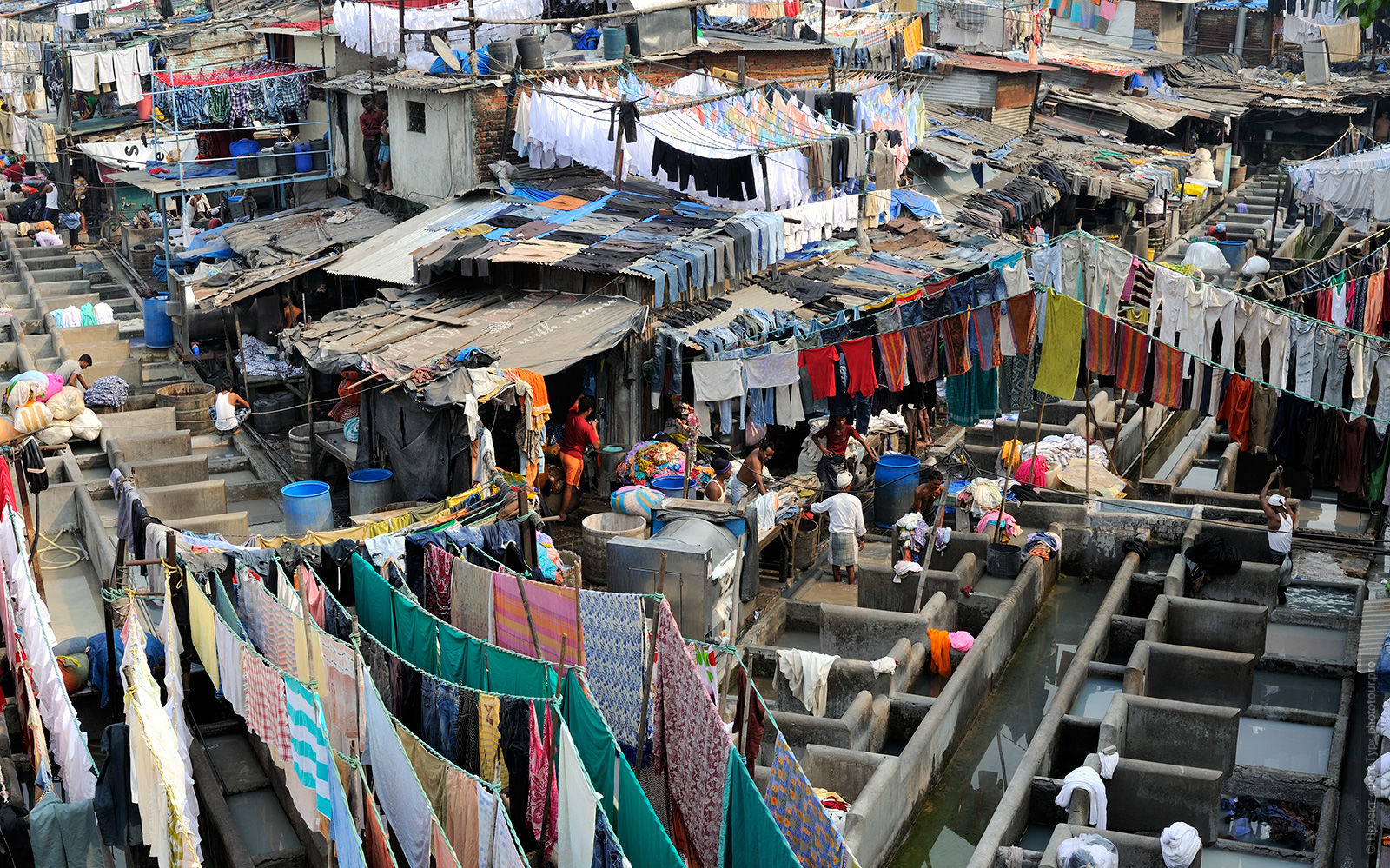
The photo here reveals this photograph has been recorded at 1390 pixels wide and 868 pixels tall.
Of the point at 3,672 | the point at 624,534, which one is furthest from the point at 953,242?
the point at 3,672

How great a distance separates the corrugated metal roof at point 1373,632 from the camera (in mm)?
11438

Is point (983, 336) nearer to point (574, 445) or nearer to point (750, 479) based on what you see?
point (750, 479)

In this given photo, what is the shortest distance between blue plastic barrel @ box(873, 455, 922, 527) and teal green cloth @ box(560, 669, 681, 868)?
8147 millimetres

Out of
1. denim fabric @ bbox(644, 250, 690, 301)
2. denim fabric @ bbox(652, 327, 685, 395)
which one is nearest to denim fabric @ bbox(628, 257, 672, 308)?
denim fabric @ bbox(644, 250, 690, 301)

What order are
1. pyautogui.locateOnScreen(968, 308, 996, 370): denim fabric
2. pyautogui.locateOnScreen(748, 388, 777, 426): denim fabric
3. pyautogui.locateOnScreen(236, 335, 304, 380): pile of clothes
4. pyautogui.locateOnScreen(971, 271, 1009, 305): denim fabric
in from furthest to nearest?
pyautogui.locateOnScreen(236, 335, 304, 380): pile of clothes → pyautogui.locateOnScreen(748, 388, 777, 426): denim fabric → pyautogui.locateOnScreen(971, 271, 1009, 305): denim fabric → pyautogui.locateOnScreen(968, 308, 996, 370): denim fabric

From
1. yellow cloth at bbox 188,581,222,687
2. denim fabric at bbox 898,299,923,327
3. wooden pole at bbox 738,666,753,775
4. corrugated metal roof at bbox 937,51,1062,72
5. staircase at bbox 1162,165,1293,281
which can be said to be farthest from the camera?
corrugated metal roof at bbox 937,51,1062,72

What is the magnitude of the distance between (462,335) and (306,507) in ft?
9.01

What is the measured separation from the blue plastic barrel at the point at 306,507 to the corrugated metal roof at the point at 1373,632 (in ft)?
31.9

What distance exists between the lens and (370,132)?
69.8ft

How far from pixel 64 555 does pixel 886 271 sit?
419 inches

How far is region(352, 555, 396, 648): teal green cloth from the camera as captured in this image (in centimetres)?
1071

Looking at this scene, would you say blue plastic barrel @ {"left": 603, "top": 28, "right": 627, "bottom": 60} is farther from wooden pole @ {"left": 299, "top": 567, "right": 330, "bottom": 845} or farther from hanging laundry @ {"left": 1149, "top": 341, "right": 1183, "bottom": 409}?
wooden pole @ {"left": 299, "top": 567, "right": 330, "bottom": 845}

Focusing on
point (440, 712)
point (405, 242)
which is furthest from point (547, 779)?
point (405, 242)

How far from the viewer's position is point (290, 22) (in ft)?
81.9
